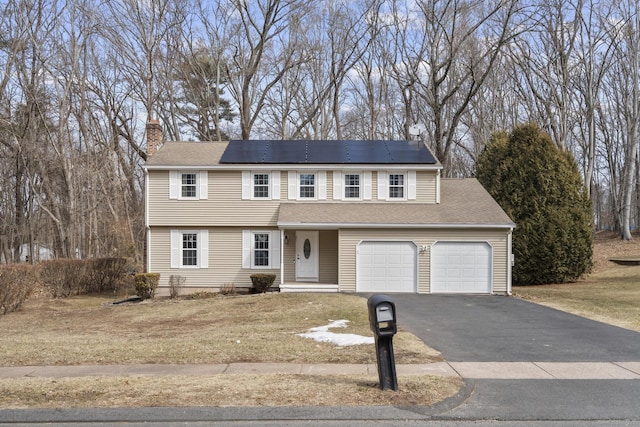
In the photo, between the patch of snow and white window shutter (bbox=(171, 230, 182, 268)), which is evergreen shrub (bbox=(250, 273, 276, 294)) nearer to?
Answer: white window shutter (bbox=(171, 230, 182, 268))

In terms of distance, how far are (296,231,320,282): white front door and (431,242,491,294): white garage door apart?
4664 millimetres

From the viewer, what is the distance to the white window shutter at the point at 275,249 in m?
22.2

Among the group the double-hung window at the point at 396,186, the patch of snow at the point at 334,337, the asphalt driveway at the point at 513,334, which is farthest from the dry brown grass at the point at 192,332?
the double-hung window at the point at 396,186

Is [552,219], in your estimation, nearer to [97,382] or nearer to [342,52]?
[342,52]

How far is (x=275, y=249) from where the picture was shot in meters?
22.2

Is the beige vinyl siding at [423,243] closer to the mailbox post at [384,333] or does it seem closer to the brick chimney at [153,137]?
the brick chimney at [153,137]

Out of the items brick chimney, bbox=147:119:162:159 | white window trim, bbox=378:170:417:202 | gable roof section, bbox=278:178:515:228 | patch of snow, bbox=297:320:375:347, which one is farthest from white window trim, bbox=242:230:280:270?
patch of snow, bbox=297:320:375:347

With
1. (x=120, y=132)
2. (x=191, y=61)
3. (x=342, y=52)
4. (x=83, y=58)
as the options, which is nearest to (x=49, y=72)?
(x=83, y=58)

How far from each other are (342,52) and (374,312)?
33.6 meters

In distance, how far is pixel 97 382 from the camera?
7.29m

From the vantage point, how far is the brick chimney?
956 inches

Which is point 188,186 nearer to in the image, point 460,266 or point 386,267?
point 386,267

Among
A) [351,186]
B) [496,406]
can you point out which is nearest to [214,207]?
[351,186]

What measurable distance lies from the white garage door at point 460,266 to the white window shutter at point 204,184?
937 cm
